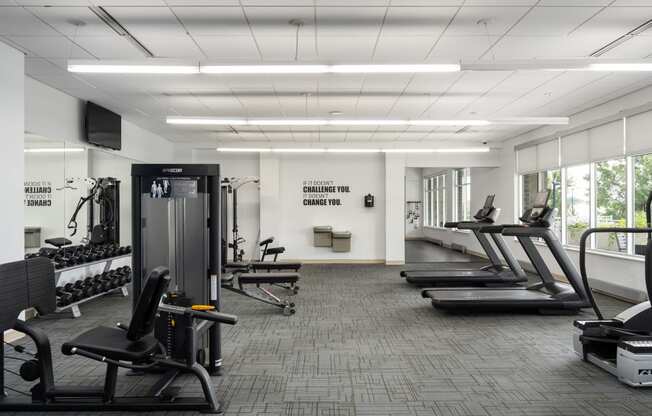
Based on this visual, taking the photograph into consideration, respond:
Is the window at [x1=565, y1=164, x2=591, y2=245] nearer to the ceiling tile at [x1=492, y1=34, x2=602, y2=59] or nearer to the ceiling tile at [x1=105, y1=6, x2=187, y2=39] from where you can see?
the ceiling tile at [x1=492, y1=34, x2=602, y2=59]

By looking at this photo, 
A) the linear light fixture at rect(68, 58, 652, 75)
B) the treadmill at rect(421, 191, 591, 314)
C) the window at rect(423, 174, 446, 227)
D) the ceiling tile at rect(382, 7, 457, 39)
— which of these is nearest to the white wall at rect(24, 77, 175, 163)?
the linear light fixture at rect(68, 58, 652, 75)

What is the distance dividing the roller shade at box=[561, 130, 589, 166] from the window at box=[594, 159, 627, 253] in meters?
0.33

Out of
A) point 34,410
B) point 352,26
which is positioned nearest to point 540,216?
point 352,26

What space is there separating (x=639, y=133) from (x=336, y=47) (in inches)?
184

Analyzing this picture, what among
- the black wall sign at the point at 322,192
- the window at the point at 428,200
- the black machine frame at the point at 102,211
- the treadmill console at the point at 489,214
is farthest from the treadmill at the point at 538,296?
the window at the point at 428,200

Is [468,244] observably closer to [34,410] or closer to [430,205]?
[430,205]

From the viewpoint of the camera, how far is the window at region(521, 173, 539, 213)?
1007 centimetres

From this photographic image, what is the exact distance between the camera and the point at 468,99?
6977mm

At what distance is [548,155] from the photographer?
30.0 ft

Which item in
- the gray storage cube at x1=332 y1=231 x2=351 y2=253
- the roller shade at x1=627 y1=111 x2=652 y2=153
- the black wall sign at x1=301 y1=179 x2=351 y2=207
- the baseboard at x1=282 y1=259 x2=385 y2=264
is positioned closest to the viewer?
the roller shade at x1=627 y1=111 x2=652 y2=153

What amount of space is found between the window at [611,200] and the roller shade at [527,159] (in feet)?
6.97

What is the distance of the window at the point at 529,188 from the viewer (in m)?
10.1

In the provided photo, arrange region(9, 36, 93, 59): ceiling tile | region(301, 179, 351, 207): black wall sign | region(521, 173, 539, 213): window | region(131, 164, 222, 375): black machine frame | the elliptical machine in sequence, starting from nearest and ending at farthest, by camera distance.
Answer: the elliptical machine
region(131, 164, 222, 375): black machine frame
region(9, 36, 93, 59): ceiling tile
region(521, 173, 539, 213): window
region(301, 179, 351, 207): black wall sign

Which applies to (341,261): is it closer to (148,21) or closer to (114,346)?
(148,21)
